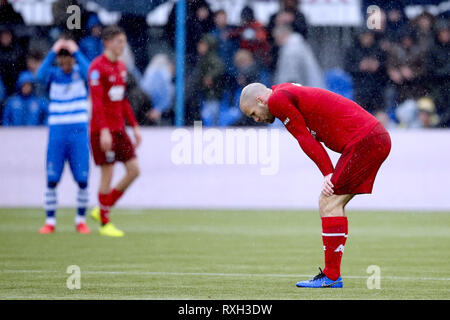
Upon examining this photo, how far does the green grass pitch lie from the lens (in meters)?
8.27

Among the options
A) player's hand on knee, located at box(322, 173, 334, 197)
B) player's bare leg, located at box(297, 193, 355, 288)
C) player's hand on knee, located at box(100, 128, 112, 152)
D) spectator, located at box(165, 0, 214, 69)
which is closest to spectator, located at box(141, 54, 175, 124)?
spectator, located at box(165, 0, 214, 69)

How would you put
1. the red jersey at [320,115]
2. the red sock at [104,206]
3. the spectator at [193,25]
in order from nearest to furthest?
the red jersey at [320,115], the red sock at [104,206], the spectator at [193,25]

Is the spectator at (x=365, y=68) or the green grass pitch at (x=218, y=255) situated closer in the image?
the green grass pitch at (x=218, y=255)

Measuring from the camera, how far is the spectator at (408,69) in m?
17.9

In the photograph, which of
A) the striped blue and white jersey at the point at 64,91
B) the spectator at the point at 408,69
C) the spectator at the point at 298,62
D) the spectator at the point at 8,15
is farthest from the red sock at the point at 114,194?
the spectator at the point at 408,69

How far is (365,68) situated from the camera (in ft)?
58.1

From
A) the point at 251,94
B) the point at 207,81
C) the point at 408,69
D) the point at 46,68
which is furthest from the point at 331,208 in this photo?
the point at 408,69

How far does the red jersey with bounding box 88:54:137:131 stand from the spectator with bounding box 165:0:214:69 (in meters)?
3.78

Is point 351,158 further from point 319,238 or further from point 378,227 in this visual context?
point 378,227

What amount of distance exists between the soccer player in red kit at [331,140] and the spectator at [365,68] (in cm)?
906

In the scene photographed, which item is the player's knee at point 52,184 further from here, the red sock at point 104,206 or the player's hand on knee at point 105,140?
the player's hand on knee at point 105,140

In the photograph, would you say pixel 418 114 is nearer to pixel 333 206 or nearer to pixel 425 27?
pixel 425 27

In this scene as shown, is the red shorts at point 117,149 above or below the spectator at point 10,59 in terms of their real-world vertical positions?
below

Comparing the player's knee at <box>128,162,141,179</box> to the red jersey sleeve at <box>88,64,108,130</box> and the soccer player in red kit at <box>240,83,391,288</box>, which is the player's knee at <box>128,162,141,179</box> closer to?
the red jersey sleeve at <box>88,64,108,130</box>
